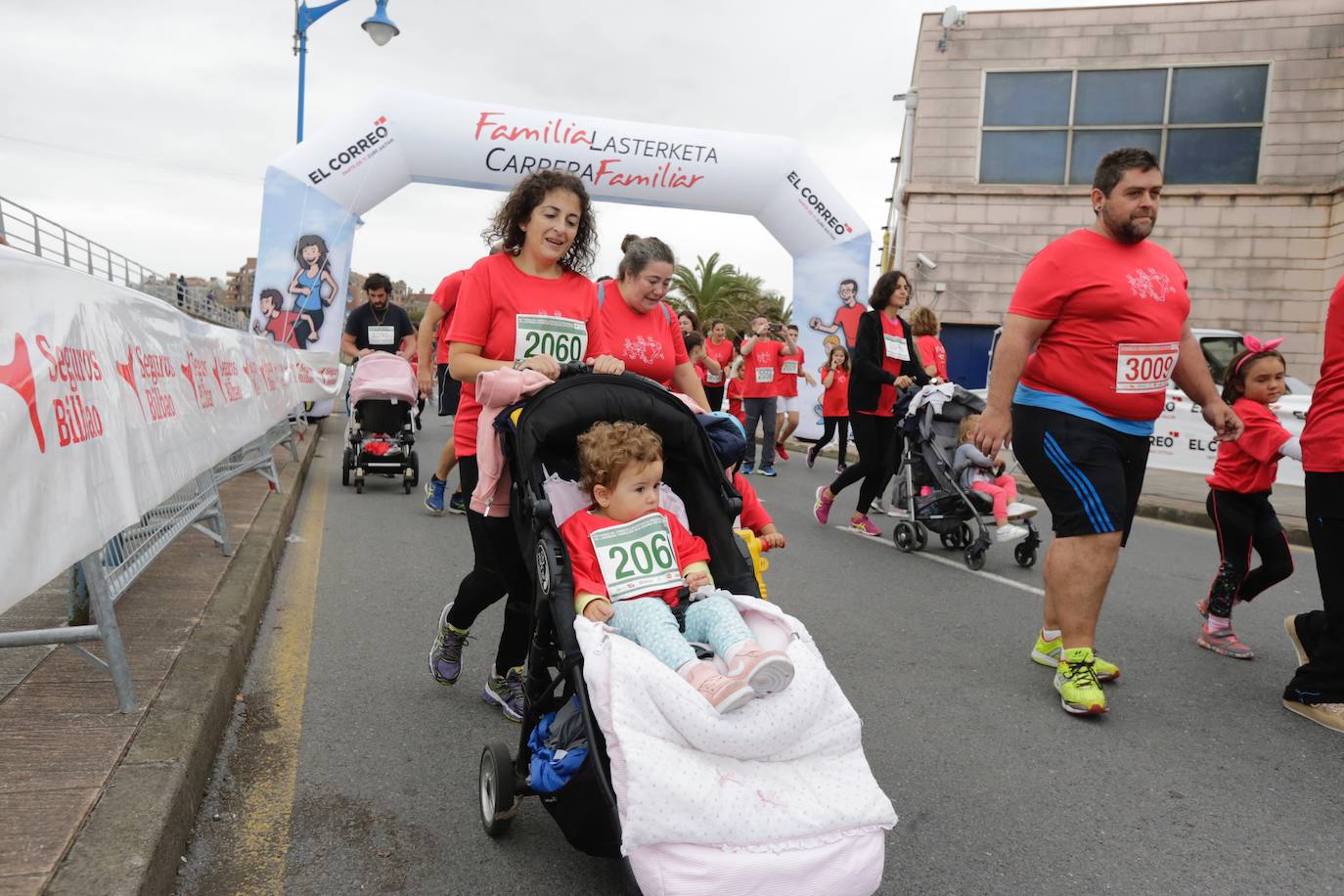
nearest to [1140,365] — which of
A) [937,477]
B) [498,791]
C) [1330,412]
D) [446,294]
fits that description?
Result: [1330,412]

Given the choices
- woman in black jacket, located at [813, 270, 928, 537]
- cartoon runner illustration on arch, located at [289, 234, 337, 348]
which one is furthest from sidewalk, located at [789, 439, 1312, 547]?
cartoon runner illustration on arch, located at [289, 234, 337, 348]

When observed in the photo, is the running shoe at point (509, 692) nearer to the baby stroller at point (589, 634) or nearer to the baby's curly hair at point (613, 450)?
the baby stroller at point (589, 634)

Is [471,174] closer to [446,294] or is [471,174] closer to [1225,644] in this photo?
[446,294]

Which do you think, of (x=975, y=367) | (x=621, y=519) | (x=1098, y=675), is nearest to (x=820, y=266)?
(x=975, y=367)

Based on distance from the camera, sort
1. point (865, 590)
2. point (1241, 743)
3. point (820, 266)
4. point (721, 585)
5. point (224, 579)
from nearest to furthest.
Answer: point (721, 585)
point (1241, 743)
point (224, 579)
point (865, 590)
point (820, 266)

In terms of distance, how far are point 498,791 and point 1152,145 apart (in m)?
20.4

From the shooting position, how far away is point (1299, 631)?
4328mm

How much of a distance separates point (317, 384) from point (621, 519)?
11.4m

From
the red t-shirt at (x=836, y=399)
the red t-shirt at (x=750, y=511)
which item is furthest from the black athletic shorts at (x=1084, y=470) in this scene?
the red t-shirt at (x=836, y=399)

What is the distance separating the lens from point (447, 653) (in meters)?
3.83

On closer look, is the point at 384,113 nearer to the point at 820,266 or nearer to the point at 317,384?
the point at 317,384

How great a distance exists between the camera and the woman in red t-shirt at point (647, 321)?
13.6 ft

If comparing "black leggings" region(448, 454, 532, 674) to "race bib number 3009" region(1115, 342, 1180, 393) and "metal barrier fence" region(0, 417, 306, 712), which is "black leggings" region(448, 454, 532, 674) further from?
"race bib number 3009" region(1115, 342, 1180, 393)

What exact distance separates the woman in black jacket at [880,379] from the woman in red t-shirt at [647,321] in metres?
3.54
